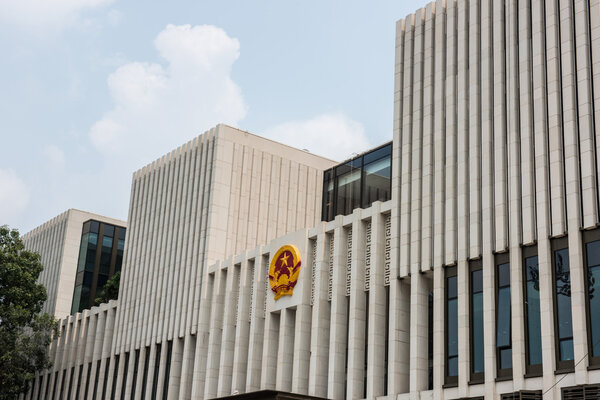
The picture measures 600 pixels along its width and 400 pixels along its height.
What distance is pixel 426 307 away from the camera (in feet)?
113

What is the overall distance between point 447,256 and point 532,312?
4.58 meters

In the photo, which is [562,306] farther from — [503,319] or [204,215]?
[204,215]

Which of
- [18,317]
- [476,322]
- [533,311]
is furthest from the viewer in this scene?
[18,317]

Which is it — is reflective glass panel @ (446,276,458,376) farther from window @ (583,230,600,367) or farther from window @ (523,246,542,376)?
window @ (583,230,600,367)

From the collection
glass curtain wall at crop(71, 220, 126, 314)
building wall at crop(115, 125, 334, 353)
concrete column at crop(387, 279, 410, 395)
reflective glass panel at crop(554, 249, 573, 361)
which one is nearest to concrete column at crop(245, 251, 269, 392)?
building wall at crop(115, 125, 334, 353)

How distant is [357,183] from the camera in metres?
47.4

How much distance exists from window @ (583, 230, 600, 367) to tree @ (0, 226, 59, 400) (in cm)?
3878

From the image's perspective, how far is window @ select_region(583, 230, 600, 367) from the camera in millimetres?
27547

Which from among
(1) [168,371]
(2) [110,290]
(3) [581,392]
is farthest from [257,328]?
(2) [110,290]

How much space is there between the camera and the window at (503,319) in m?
30.1

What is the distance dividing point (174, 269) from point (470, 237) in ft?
75.7

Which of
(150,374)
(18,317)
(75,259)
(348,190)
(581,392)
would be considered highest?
(75,259)

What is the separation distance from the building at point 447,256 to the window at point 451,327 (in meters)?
0.08

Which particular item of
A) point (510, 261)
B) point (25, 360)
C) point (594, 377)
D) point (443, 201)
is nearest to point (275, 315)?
point (443, 201)
